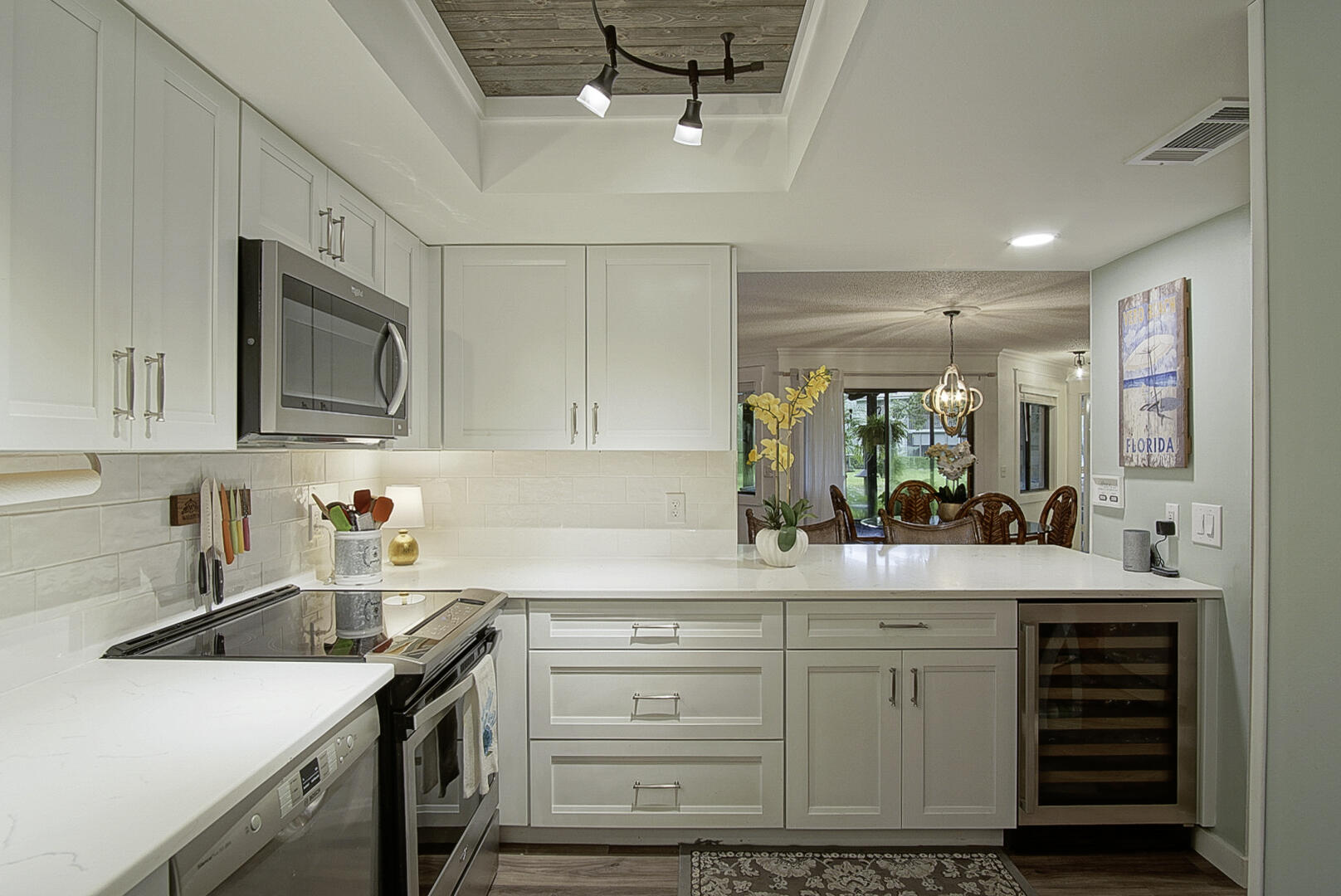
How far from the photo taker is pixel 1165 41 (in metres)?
1.41

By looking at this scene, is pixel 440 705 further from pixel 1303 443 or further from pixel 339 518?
pixel 1303 443

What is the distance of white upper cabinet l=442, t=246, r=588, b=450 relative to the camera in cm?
278

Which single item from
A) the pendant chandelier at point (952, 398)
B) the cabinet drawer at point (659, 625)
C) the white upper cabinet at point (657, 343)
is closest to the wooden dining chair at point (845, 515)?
the pendant chandelier at point (952, 398)

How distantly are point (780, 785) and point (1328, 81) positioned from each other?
7.18 feet

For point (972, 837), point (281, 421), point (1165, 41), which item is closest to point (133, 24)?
point (281, 421)

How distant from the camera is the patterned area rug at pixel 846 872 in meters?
2.25

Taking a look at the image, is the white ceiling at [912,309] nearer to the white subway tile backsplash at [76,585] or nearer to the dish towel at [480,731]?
the dish towel at [480,731]

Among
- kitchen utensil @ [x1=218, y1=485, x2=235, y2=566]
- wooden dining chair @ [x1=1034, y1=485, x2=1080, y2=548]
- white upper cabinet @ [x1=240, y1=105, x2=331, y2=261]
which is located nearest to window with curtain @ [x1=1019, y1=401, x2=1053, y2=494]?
wooden dining chair @ [x1=1034, y1=485, x2=1080, y2=548]

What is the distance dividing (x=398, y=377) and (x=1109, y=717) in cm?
249

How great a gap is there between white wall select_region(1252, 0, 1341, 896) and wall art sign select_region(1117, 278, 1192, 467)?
1559 mm

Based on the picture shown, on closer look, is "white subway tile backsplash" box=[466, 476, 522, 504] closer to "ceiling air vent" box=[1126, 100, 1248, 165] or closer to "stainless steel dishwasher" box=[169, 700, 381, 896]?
"stainless steel dishwasher" box=[169, 700, 381, 896]

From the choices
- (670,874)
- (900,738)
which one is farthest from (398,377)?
(900,738)

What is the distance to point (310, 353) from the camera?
69.8 inches

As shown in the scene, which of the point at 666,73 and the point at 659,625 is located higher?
the point at 666,73
